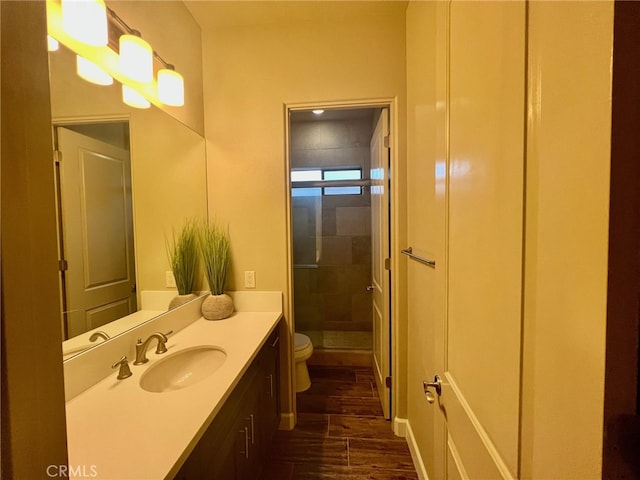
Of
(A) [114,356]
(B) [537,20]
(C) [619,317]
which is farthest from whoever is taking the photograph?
(A) [114,356]

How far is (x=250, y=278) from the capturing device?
1864mm

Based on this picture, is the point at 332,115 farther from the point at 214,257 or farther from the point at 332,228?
the point at 214,257

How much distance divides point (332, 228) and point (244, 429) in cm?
236

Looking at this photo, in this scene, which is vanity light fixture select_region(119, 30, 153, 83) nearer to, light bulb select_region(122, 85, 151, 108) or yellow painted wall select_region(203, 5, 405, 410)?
light bulb select_region(122, 85, 151, 108)

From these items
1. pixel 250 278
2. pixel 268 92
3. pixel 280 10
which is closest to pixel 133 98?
pixel 268 92

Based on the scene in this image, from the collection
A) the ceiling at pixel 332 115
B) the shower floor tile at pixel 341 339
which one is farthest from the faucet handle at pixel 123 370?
the ceiling at pixel 332 115

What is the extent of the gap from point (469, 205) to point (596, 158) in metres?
0.34

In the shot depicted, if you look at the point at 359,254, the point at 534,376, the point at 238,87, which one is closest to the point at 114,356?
the point at 534,376

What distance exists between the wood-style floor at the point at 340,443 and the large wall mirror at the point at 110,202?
4.05 feet

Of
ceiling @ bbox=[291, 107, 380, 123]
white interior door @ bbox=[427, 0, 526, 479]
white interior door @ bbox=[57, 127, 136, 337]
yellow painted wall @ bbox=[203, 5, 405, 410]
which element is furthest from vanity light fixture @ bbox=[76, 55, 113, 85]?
ceiling @ bbox=[291, 107, 380, 123]

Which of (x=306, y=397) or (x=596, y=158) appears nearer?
(x=596, y=158)

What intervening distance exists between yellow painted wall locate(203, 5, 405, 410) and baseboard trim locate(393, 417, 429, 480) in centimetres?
123

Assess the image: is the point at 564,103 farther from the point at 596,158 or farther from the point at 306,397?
the point at 306,397

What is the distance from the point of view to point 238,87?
182 centimetres
